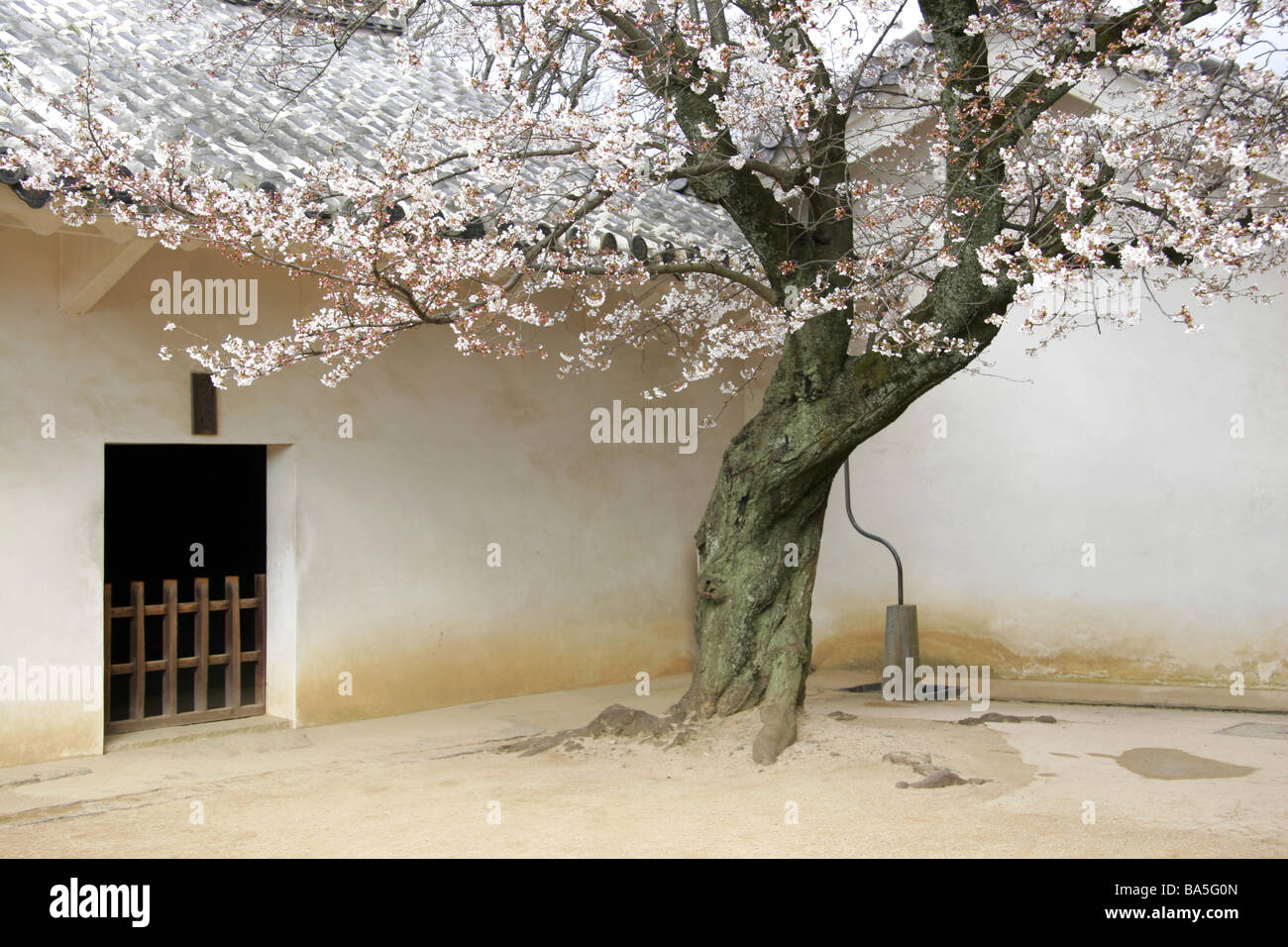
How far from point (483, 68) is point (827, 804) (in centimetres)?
945

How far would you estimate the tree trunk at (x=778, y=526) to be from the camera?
5.99 m

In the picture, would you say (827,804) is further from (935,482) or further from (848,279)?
(935,482)

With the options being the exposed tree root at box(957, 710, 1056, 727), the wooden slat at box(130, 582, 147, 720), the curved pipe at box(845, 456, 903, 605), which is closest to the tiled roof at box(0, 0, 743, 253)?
the curved pipe at box(845, 456, 903, 605)

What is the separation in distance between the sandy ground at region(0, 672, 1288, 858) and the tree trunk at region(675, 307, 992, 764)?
0.23 metres

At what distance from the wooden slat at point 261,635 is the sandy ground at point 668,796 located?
1.22ft

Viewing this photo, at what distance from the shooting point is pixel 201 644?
710cm

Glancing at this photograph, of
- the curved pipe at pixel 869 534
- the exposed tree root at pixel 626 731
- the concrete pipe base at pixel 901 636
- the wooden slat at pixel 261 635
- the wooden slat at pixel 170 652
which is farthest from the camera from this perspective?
the curved pipe at pixel 869 534

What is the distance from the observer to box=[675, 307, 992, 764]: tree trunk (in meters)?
5.99

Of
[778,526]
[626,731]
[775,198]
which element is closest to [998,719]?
[778,526]

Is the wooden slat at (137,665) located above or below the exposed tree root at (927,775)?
above

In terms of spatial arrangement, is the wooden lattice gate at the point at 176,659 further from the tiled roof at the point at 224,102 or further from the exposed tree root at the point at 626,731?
the tiled roof at the point at 224,102

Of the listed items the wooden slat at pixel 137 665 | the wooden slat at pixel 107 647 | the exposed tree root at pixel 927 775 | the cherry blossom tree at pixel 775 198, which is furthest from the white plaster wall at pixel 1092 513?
the wooden slat at pixel 107 647

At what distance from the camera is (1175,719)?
7305mm
